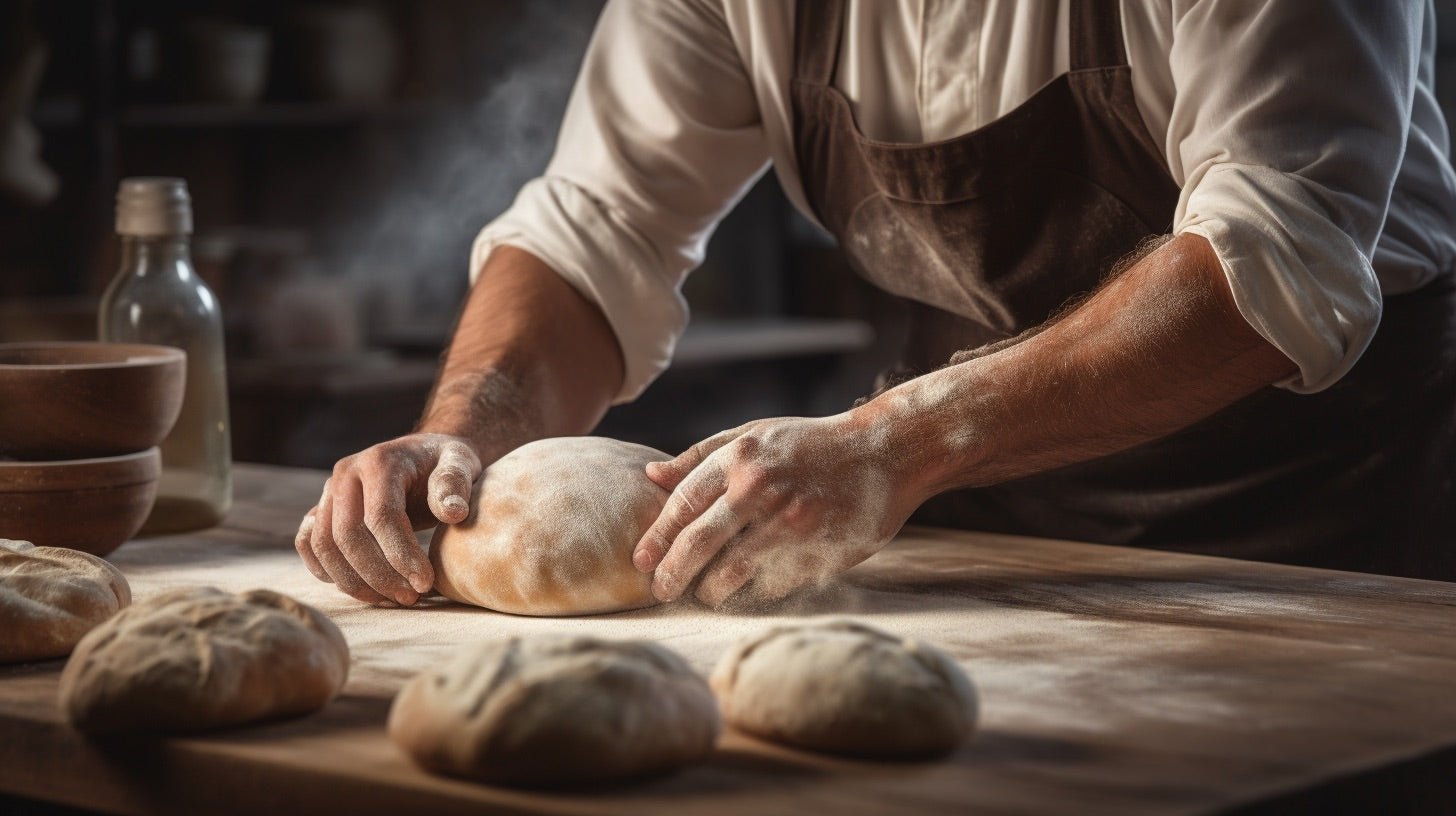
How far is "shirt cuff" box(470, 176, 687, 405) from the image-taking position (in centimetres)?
203

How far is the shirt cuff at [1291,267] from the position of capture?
4.68ft

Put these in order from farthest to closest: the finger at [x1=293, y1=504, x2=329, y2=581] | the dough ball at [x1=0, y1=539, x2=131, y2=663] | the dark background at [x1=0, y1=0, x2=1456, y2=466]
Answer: the dark background at [x1=0, y1=0, x2=1456, y2=466] → the finger at [x1=293, y1=504, x2=329, y2=581] → the dough ball at [x1=0, y1=539, x2=131, y2=663]

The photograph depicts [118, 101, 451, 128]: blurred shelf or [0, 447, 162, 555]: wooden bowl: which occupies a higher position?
Result: [0, 447, 162, 555]: wooden bowl

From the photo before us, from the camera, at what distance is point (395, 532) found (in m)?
1.50

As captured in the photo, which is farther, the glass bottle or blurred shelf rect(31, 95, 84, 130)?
blurred shelf rect(31, 95, 84, 130)

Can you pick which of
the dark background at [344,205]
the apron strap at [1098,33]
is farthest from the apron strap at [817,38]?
the dark background at [344,205]

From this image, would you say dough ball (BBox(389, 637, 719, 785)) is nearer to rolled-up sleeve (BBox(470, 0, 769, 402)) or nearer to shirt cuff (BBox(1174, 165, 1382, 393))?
shirt cuff (BBox(1174, 165, 1382, 393))

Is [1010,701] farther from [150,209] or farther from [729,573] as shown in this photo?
[150,209]

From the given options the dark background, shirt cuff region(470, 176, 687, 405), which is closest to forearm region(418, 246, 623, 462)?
shirt cuff region(470, 176, 687, 405)

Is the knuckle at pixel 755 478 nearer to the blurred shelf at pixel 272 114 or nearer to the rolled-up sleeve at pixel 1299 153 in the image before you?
the rolled-up sleeve at pixel 1299 153

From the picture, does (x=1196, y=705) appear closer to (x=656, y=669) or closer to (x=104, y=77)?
(x=656, y=669)

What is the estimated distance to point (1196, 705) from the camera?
1132mm

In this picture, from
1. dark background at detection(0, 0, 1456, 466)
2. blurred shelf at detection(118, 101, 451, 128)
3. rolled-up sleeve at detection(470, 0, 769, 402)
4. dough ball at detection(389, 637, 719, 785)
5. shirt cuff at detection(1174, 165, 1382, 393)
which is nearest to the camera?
dough ball at detection(389, 637, 719, 785)

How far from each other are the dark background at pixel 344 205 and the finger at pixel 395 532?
2.27 m
